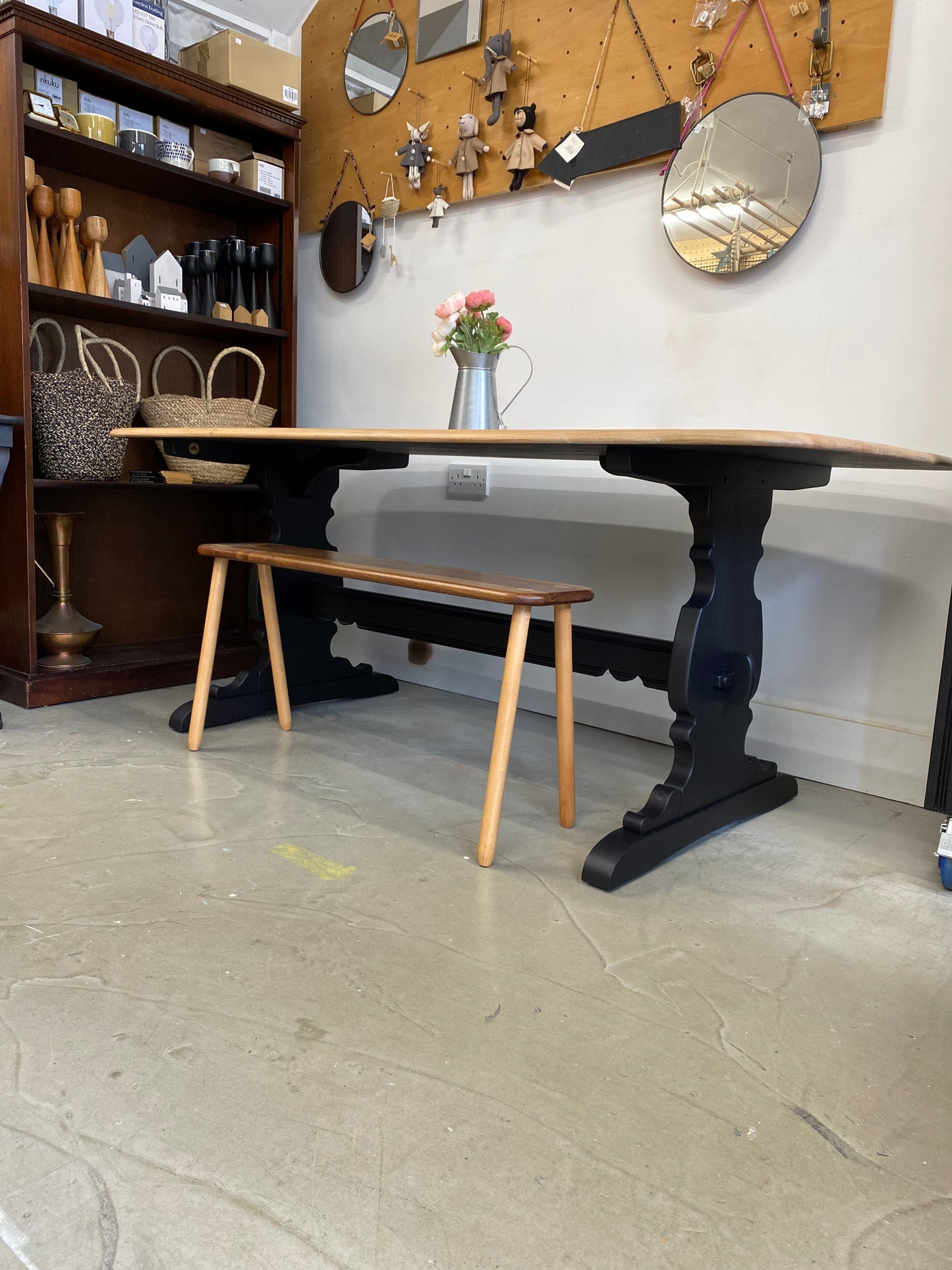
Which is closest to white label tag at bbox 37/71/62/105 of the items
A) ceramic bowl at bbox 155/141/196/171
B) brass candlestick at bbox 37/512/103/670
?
ceramic bowl at bbox 155/141/196/171

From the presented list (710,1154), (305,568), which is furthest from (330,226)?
(710,1154)

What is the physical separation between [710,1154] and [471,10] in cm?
282

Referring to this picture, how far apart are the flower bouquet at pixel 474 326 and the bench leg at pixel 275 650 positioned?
70 centimetres

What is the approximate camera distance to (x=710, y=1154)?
86 cm

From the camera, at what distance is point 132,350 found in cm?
278

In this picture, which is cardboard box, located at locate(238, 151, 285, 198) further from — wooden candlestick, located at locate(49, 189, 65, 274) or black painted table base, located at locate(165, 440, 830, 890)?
black painted table base, located at locate(165, 440, 830, 890)

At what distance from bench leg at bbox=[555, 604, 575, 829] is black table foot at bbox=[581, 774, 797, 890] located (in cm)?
16

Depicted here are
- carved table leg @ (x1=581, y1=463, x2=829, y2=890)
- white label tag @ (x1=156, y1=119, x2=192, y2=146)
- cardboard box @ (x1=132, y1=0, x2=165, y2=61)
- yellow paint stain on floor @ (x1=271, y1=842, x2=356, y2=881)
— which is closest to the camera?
yellow paint stain on floor @ (x1=271, y1=842, x2=356, y2=881)

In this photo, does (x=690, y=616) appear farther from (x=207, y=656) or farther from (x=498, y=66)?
(x=498, y=66)

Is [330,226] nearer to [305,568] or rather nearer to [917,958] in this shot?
[305,568]

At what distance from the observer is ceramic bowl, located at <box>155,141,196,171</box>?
2.53 metres

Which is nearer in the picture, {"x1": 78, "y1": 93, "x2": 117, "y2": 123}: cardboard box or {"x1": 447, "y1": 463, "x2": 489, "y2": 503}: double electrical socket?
{"x1": 78, "y1": 93, "x2": 117, "y2": 123}: cardboard box

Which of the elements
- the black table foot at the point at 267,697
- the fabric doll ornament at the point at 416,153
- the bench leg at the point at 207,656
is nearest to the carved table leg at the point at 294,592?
the black table foot at the point at 267,697

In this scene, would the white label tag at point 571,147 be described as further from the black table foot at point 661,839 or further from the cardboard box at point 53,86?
the black table foot at point 661,839
